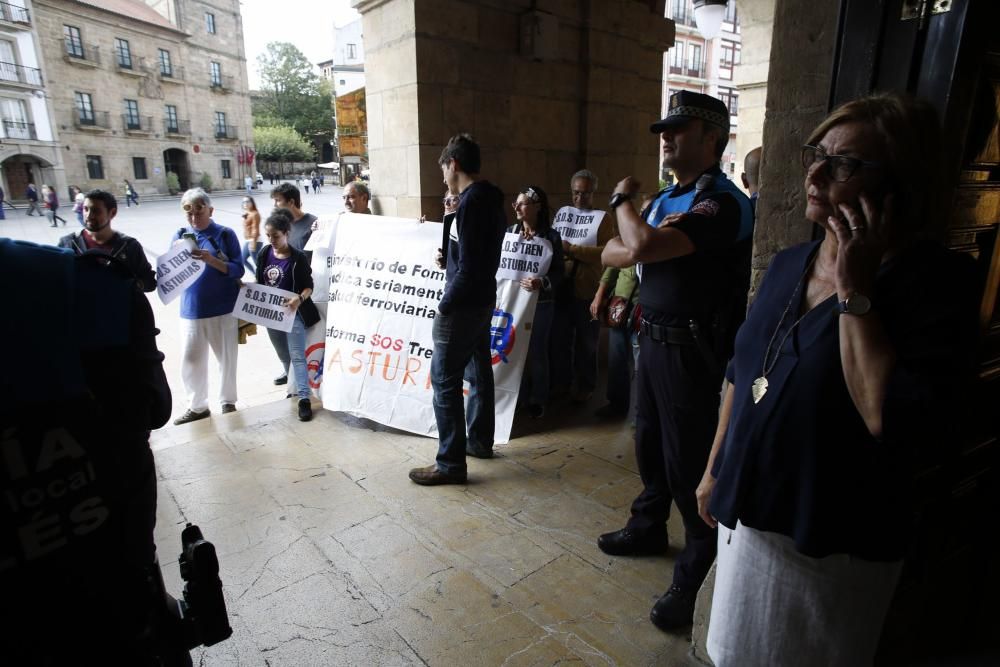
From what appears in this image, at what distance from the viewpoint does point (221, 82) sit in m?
36.3

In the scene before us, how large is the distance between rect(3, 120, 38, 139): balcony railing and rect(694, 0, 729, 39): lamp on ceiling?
88.4 feet

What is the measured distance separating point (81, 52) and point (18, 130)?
6305 mm

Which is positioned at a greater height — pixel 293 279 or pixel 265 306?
pixel 293 279

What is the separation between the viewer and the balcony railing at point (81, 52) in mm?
26156

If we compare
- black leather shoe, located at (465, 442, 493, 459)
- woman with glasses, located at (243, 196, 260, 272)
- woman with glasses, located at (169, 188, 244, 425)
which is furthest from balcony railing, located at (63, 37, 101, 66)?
black leather shoe, located at (465, 442, 493, 459)

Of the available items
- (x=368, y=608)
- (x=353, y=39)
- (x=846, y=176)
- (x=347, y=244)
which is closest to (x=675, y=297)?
(x=846, y=176)

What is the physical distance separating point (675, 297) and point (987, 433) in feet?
3.93

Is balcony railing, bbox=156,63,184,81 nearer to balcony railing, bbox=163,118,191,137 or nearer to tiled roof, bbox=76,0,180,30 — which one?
tiled roof, bbox=76,0,180,30

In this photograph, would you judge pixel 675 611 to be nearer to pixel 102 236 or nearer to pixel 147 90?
pixel 102 236

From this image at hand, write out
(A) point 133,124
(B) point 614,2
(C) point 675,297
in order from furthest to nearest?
(A) point 133,124 < (B) point 614,2 < (C) point 675,297

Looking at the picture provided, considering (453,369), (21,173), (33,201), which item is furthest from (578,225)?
(21,173)

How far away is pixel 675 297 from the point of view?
2.18 metres

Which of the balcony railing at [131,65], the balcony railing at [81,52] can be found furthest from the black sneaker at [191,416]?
the balcony railing at [131,65]

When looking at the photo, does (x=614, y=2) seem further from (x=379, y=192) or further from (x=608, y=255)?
(x=608, y=255)
